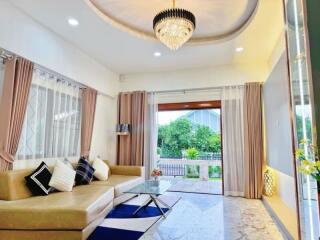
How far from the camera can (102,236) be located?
2.81 m

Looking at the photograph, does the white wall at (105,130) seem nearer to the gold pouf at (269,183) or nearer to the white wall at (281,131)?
the gold pouf at (269,183)

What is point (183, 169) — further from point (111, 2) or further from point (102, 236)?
point (111, 2)

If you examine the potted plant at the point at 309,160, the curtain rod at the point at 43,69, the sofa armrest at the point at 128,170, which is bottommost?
the sofa armrest at the point at 128,170

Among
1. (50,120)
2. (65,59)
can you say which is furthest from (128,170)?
(65,59)

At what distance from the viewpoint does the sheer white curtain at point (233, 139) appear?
504 cm

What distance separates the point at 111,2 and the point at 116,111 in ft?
10.4

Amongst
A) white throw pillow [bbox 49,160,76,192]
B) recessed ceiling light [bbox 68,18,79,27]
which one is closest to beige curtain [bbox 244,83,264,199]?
white throw pillow [bbox 49,160,76,192]

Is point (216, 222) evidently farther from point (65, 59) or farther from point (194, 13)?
point (65, 59)

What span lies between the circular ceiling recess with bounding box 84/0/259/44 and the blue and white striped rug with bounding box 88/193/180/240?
120 inches

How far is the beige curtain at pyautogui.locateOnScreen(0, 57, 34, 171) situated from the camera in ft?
9.87

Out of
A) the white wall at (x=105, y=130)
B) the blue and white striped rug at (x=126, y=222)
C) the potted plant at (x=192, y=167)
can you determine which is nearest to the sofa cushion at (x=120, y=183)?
the blue and white striped rug at (x=126, y=222)

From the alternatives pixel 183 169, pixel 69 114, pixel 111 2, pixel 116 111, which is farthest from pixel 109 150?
pixel 111 2

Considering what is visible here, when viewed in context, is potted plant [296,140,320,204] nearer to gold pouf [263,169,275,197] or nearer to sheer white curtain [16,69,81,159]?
gold pouf [263,169,275,197]

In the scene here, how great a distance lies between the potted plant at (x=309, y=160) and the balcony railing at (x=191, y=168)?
4.93 m
